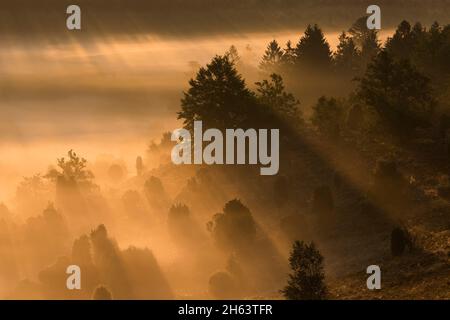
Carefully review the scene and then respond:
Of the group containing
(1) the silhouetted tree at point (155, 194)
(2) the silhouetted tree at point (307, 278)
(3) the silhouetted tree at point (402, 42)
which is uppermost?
(3) the silhouetted tree at point (402, 42)

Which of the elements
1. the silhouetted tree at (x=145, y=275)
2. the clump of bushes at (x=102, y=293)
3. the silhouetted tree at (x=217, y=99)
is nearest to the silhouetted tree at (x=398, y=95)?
the silhouetted tree at (x=217, y=99)

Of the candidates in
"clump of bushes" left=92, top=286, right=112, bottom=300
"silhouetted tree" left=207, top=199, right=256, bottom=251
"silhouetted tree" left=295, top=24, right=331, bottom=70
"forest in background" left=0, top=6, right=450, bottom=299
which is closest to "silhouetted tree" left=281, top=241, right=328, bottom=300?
"forest in background" left=0, top=6, right=450, bottom=299

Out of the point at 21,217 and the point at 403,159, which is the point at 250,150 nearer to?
the point at 403,159

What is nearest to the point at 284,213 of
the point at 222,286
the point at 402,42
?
the point at 222,286

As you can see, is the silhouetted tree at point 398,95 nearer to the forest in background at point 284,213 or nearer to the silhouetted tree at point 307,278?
the forest in background at point 284,213

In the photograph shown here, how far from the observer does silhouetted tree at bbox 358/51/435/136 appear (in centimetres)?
6131

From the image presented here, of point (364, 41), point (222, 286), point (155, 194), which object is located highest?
point (364, 41)

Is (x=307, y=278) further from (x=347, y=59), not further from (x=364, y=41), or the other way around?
(x=364, y=41)

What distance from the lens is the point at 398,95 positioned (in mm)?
61812

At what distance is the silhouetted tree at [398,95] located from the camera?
6131 cm

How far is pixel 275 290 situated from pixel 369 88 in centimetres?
2632
